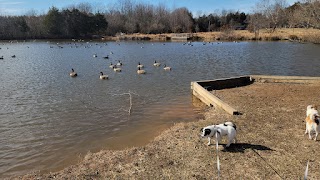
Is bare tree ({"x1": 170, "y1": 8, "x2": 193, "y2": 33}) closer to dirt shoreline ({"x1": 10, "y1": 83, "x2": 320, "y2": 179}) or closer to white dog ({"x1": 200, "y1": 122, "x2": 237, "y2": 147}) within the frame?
dirt shoreline ({"x1": 10, "y1": 83, "x2": 320, "y2": 179})

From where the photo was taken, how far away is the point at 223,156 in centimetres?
746

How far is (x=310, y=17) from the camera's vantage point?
11781mm

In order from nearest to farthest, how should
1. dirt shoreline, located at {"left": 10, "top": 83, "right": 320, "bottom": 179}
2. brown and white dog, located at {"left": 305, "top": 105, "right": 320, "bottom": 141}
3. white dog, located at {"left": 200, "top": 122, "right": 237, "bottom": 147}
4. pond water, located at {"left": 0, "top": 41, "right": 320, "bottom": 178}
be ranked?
dirt shoreline, located at {"left": 10, "top": 83, "right": 320, "bottom": 179} → white dog, located at {"left": 200, "top": 122, "right": 237, "bottom": 147} → brown and white dog, located at {"left": 305, "top": 105, "right": 320, "bottom": 141} → pond water, located at {"left": 0, "top": 41, "right": 320, "bottom": 178}

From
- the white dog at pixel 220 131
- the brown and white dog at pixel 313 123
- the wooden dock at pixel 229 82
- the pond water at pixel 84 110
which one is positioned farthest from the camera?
the wooden dock at pixel 229 82

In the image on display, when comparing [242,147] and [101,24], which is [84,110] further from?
[101,24]

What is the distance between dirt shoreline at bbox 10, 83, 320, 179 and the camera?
21.9 feet

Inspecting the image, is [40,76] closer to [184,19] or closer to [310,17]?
[310,17]

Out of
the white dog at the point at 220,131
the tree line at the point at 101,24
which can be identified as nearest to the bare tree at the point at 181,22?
the tree line at the point at 101,24

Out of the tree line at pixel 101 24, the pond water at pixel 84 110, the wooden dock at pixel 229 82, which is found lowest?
the pond water at pixel 84 110

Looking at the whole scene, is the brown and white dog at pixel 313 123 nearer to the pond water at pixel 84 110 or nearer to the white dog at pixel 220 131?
the white dog at pixel 220 131

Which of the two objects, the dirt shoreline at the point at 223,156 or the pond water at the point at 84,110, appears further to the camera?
the pond water at the point at 84,110

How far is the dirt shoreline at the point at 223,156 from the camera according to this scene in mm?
6672

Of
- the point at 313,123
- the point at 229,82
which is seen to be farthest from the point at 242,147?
the point at 229,82

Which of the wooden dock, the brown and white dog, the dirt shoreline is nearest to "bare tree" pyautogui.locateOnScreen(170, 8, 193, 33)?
the wooden dock
